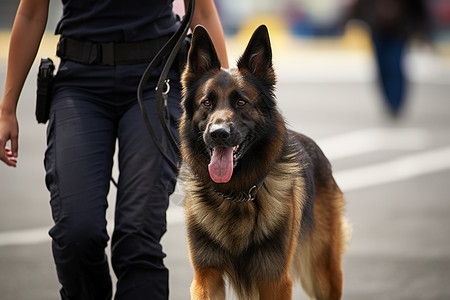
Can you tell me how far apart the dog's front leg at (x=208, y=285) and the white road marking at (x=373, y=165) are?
3231mm

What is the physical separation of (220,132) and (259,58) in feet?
1.76

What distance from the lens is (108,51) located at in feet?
13.9

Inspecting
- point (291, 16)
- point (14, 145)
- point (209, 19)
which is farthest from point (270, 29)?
point (14, 145)

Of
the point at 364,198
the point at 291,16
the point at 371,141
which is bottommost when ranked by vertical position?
the point at 371,141

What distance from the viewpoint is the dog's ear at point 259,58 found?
13.5 ft

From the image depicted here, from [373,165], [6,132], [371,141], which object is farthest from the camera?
[371,141]

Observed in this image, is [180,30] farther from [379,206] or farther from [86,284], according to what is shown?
[379,206]

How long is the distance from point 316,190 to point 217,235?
3.36ft

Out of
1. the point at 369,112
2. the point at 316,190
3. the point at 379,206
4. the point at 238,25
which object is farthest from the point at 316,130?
the point at 238,25

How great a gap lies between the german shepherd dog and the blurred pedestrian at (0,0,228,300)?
190mm

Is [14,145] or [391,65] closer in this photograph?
[14,145]

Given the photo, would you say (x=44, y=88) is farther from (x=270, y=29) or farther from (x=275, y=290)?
(x=270, y=29)

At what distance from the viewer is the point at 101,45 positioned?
423cm

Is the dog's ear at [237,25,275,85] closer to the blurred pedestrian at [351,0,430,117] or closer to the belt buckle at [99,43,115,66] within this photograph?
the belt buckle at [99,43,115,66]
